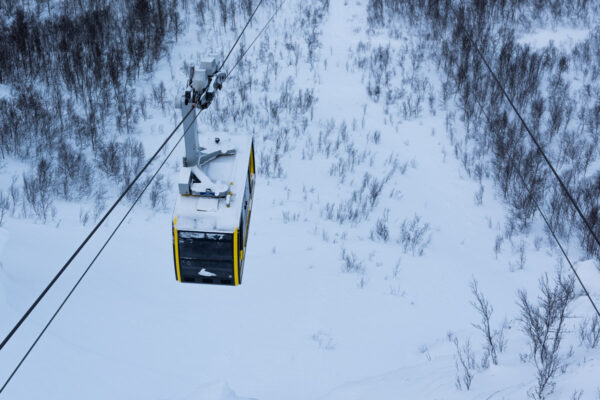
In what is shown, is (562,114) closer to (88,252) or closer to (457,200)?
(457,200)

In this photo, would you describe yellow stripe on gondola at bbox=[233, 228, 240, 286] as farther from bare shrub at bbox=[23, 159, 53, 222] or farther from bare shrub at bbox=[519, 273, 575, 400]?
bare shrub at bbox=[23, 159, 53, 222]

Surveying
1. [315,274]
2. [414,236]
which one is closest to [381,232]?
[414,236]

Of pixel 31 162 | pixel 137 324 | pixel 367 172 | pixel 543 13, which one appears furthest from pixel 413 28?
pixel 137 324

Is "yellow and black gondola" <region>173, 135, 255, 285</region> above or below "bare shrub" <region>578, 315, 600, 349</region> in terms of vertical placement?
above

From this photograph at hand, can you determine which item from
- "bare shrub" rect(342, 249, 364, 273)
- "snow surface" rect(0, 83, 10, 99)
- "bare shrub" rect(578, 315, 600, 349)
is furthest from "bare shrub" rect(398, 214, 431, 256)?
"snow surface" rect(0, 83, 10, 99)

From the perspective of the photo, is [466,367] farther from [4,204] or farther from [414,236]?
[4,204]

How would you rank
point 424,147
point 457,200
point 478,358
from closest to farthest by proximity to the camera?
point 478,358 → point 457,200 → point 424,147

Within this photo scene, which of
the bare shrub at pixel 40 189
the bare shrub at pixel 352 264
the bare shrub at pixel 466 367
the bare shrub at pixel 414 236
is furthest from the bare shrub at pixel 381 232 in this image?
the bare shrub at pixel 40 189
